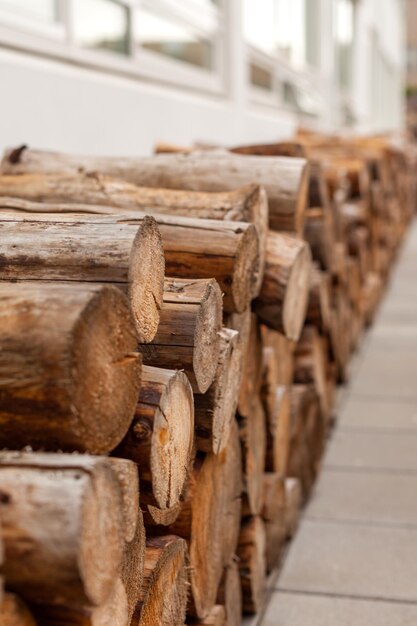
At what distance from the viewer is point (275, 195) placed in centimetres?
316

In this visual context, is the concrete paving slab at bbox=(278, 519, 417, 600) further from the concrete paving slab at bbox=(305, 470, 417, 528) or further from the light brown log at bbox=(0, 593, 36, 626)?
the light brown log at bbox=(0, 593, 36, 626)

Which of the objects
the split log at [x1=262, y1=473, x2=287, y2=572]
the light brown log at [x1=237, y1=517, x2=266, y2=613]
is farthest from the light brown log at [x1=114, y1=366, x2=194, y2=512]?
the split log at [x1=262, y1=473, x2=287, y2=572]

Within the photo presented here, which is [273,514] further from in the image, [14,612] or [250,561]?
[14,612]

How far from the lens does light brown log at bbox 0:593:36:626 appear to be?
55.7 inches

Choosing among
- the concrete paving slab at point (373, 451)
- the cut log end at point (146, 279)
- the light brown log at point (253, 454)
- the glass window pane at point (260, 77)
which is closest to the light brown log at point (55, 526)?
the cut log end at point (146, 279)

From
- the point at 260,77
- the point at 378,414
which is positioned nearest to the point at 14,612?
the point at 378,414

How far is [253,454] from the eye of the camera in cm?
293

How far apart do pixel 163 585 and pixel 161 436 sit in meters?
0.36

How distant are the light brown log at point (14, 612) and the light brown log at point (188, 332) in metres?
0.68

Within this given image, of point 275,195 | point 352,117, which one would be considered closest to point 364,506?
point 275,195

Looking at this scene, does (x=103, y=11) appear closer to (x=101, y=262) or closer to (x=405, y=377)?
(x=405, y=377)

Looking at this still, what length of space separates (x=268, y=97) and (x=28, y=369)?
762 centimetres

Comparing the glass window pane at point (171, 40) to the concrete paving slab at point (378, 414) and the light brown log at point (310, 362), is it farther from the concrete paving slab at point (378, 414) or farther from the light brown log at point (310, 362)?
the concrete paving slab at point (378, 414)

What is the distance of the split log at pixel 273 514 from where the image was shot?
3.20 metres
